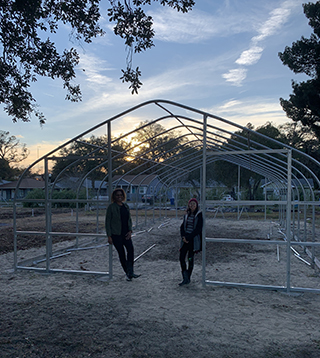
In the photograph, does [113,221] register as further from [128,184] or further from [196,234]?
[128,184]

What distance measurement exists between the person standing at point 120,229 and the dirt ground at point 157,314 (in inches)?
18.3

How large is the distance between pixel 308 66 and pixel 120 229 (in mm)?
18639

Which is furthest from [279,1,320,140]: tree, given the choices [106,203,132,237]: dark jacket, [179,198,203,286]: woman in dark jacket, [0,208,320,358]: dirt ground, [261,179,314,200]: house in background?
[106,203,132,237]: dark jacket

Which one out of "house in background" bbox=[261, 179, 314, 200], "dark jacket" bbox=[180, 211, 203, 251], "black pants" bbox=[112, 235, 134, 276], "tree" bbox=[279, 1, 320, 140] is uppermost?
"tree" bbox=[279, 1, 320, 140]

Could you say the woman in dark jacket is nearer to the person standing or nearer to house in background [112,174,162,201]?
the person standing

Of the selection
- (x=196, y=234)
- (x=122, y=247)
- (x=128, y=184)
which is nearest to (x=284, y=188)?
(x=196, y=234)

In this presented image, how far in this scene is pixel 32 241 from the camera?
12.7 m

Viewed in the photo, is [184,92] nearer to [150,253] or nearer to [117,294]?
[150,253]

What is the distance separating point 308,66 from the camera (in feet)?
67.9

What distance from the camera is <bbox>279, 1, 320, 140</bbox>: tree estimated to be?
65.3 feet

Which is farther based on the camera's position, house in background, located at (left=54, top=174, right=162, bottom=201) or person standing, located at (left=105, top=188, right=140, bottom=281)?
house in background, located at (left=54, top=174, right=162, bottom=201)

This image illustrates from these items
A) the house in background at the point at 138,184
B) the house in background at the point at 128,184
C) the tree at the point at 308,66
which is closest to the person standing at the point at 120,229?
the house in background at the point at 138,184

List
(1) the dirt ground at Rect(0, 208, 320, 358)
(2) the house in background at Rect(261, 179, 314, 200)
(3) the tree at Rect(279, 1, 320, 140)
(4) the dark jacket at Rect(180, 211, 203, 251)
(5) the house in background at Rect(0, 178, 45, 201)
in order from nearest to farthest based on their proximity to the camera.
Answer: (1) the dirt ground at Rect(0, 208, 320, 358) < (4) the dark jacket at Rect(180, 211, 203, 251) < (2) the house in background at Rect(261, 179, 314, 200) < (3) the tree at Rect(279, 1, 320, 140) < (5) the house in background at Rect(0, 178, 45, 201)

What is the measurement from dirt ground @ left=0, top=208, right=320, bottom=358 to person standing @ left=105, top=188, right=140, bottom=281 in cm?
47
